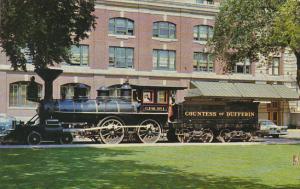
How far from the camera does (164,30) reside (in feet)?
162

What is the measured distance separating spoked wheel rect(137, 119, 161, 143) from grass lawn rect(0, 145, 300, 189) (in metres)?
6.78

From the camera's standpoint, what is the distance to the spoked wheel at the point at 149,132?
2634 cm

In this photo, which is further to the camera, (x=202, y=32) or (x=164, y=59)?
(x=202, y=32)

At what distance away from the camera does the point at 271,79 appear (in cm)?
5341

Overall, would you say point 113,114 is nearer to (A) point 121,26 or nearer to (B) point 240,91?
(A) point 121,26

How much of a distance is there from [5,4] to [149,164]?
26.3ft

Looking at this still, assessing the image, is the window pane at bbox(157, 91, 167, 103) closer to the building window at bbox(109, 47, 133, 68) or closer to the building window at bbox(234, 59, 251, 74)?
the building window at bbox(109, 47, 133, 68)

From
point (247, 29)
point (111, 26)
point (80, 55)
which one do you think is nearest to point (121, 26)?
point (111, 26)

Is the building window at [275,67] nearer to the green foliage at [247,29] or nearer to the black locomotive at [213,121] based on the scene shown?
the green foliage at [247,29]

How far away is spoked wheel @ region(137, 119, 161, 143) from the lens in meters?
26.3

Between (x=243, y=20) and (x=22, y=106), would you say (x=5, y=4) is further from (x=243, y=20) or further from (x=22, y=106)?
(x=22, y=106)

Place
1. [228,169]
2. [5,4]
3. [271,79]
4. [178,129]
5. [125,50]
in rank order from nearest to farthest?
[228,169], [5,4], [178,129], [125,50], [271,79]

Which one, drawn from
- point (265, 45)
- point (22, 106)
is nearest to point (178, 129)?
point (265, 45)

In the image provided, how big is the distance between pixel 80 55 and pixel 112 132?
2135 cm
